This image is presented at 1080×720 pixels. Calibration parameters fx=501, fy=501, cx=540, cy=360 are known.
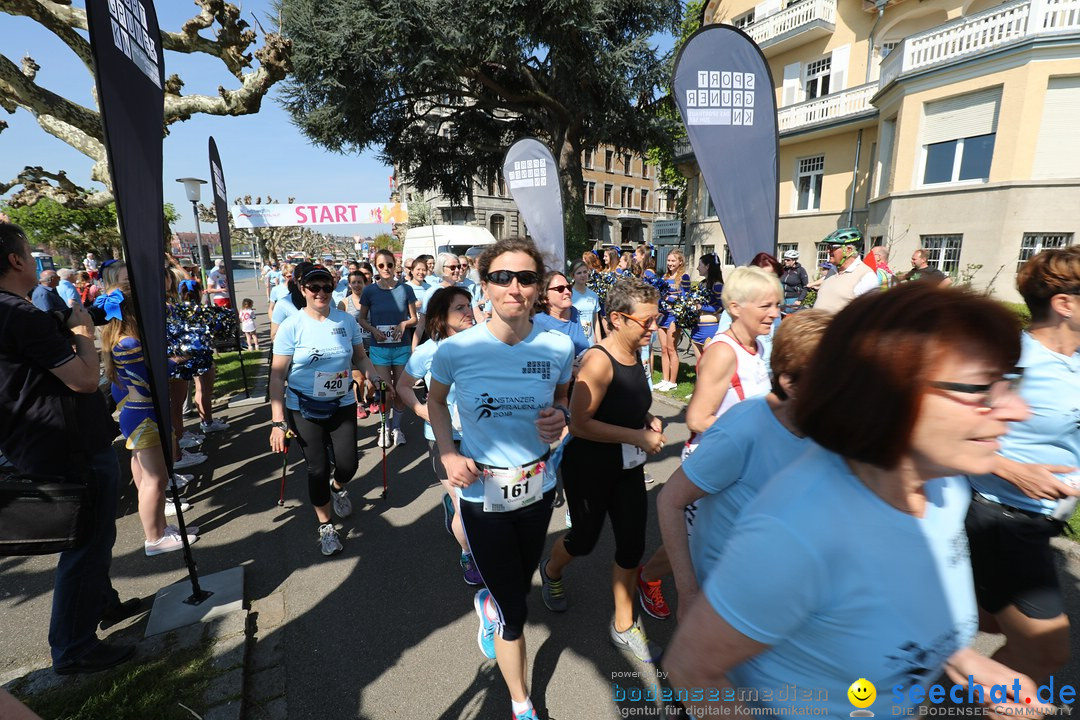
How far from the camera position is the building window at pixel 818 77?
21.2 metres

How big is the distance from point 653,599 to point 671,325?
5463mm

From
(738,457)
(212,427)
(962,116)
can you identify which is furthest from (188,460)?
(962,116)

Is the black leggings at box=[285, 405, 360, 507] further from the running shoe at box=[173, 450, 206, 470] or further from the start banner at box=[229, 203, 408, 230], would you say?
the start banner at box=[229, 203, 408, 230]

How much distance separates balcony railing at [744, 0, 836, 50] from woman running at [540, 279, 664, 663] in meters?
22.8

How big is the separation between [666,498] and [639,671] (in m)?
1.49

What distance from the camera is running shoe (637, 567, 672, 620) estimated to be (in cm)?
301

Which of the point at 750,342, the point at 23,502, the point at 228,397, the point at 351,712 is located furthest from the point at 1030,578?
the point at 228,397

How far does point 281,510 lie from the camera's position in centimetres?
445

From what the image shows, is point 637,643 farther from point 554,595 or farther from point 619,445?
point 619,445

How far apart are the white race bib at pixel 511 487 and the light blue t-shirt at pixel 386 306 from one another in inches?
173

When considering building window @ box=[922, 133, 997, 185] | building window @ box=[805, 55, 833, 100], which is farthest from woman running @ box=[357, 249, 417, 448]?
building window @ box=[805, 55, 833, 100]

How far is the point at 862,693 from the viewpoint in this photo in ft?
3.53

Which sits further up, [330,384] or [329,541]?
[330,384]

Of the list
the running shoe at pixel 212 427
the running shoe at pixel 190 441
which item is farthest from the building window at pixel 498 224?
the running shoe at pixel 190 441
